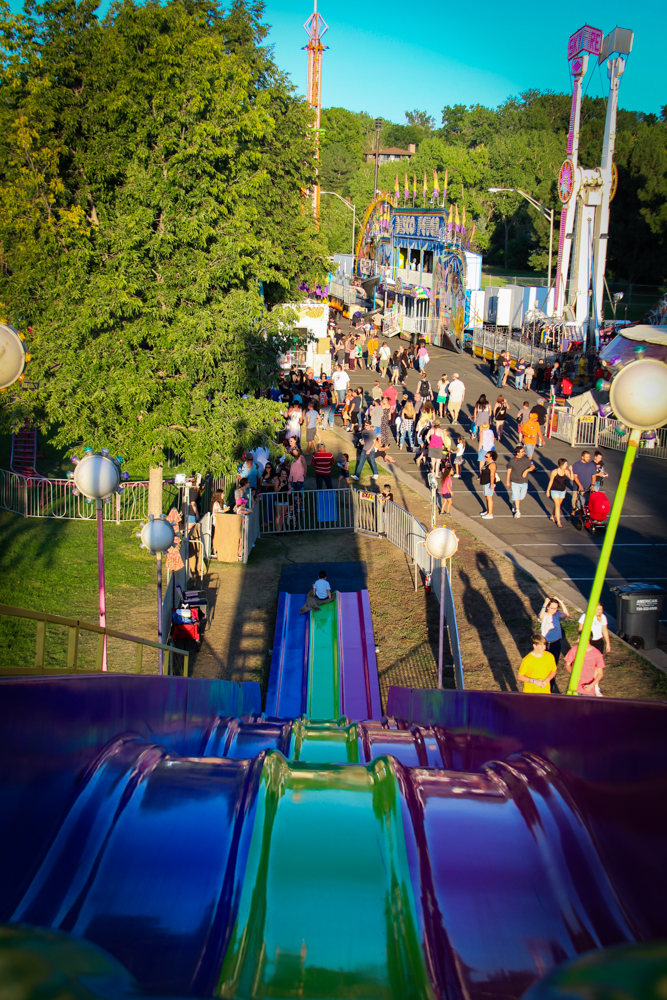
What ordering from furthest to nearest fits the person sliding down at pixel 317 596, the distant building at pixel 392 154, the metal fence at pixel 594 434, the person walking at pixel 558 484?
the distant building at pixel 392 154
the metal fence at pixel 594 434
the person walking at pixel 558 484
the person sliding down at pixel 317 596

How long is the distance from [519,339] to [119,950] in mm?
37621

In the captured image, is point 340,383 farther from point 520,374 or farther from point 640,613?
point 640,613

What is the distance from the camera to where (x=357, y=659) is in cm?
1248

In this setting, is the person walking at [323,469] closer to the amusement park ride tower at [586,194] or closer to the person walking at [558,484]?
the person walking at [558,484]

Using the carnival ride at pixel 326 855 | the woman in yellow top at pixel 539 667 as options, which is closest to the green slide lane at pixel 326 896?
the carnival ride at pixel 326 855

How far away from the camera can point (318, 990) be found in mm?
2840

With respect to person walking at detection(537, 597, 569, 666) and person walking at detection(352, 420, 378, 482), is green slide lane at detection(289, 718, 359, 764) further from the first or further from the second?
person walking at detection(352, 420, 378, 482)

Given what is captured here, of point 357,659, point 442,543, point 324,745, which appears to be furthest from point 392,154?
point 324,745

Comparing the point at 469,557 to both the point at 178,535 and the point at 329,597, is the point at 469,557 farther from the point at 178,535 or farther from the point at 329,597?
the point at 178,535

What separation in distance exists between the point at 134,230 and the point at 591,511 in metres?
10.4

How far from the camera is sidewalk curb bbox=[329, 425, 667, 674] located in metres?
11.3

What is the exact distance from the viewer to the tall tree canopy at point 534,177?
52.2m

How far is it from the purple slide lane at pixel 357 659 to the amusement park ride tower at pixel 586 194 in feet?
77.5

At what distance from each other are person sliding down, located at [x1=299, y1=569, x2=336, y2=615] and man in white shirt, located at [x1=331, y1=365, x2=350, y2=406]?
15.3 metres
